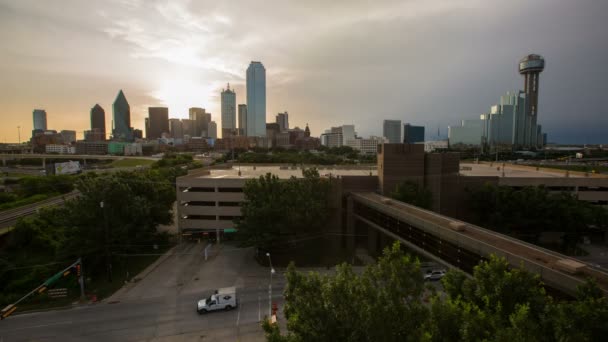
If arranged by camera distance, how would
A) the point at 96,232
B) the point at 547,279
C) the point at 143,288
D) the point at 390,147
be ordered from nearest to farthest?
the point at 547,279 < the point at 143,288 < the point at 96,232 < the point at 390,147

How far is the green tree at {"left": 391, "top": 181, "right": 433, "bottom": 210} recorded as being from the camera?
34.1 metres

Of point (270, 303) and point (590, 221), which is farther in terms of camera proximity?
point (590, 221)

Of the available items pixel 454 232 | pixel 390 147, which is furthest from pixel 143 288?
pixel 390 147

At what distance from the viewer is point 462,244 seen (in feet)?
A: 65.3

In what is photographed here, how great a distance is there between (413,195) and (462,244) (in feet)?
47.6

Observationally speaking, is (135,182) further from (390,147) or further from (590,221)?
(590,221)

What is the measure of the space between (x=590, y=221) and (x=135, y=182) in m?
57.5

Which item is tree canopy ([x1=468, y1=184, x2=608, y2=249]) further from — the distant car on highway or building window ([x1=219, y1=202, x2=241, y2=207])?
building window ([x1=219, y1=202, x2=241, y2=207])

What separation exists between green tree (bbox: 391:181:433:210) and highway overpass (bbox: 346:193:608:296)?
101 inches

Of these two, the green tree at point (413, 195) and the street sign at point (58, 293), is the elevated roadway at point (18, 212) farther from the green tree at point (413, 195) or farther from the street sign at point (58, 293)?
the green tree at point (413, 195)

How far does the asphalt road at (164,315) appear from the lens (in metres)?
21.6

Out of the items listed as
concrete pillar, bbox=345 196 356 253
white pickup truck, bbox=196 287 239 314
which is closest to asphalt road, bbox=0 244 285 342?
white pickup truck, bbox=196 287 239 314

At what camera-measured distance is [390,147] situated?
37312mm

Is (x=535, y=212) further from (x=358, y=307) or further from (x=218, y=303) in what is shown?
(x=218, y=303)
